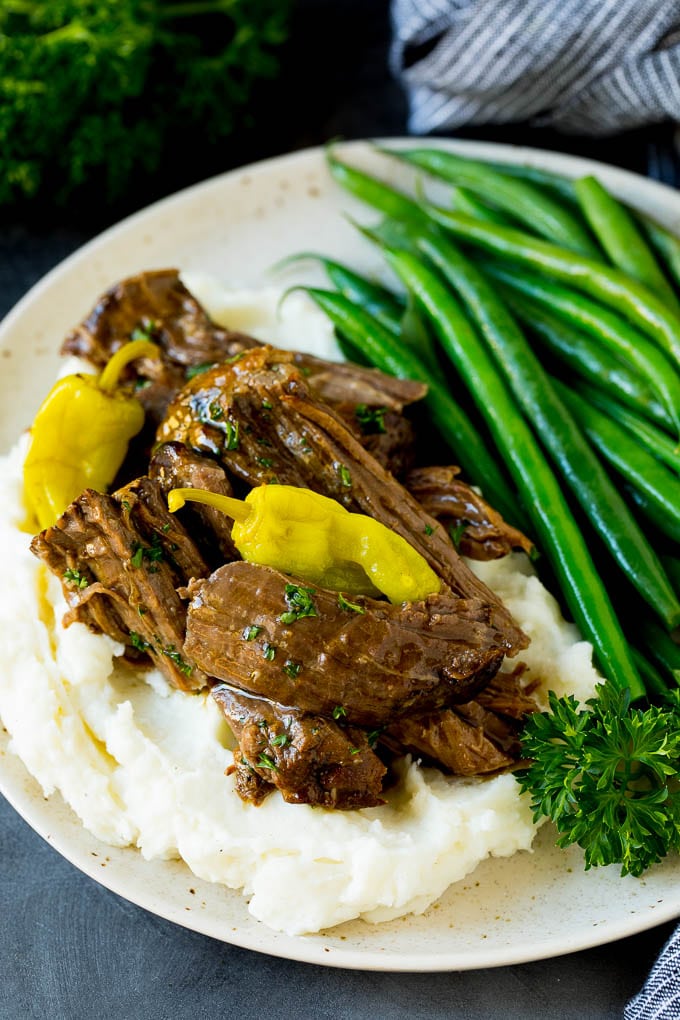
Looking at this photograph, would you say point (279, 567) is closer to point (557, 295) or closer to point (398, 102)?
point (557, 295)

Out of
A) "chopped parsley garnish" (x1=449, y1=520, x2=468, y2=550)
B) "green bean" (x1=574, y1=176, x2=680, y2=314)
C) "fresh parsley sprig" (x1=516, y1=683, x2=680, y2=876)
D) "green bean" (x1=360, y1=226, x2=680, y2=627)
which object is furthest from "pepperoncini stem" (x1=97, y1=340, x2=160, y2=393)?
"fresh parsley sprig" (x1=516, y1=683, x2=680, y2=876)

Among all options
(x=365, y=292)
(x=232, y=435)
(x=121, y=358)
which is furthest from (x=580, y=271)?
(x=121, y=358)

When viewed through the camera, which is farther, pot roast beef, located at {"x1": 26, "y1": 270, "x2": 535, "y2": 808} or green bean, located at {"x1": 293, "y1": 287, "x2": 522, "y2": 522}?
green bean, located at {"x1": 293, "y1": 287, "x2": 522, "y2": 522}

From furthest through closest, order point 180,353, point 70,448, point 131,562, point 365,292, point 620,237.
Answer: point 365,292 → point 620,237 → point 180,353 → point 70,448 → point 131,562

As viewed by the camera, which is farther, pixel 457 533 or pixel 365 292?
pixel 365 292

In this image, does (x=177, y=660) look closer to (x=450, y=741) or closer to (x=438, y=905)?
(x=450, y=741)

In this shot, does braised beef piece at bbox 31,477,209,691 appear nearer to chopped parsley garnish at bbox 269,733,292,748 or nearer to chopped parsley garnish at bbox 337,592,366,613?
chopped parsley garnish at bbox 269,733,292,748

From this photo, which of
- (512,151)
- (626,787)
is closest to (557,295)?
(512,151)
